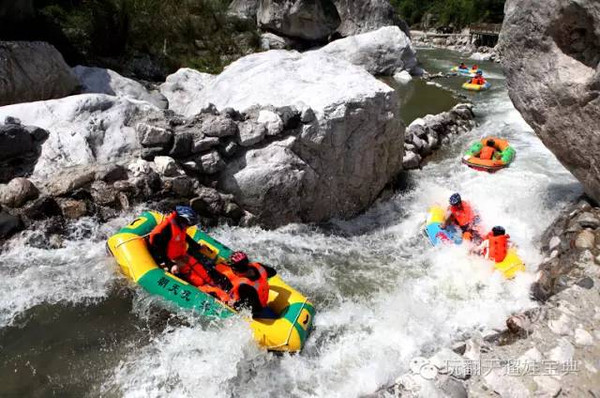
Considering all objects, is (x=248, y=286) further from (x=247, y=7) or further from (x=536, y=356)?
(x=247, y=7)

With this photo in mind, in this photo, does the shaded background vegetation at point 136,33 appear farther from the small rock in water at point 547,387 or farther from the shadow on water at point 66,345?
the small rock in water at point 547,387

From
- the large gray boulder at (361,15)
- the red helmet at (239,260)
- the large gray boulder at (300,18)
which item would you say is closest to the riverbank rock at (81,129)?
the red helmet at (239,260)

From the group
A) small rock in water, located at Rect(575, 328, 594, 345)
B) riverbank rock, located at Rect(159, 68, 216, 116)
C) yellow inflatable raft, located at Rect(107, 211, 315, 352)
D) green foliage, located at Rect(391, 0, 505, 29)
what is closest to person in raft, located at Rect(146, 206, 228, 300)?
yellow inflatable raft, located at Rect(107, 211, 315, 352)

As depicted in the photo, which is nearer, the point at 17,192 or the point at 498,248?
the point at 17,192

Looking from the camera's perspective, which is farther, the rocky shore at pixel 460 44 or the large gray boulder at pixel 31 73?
the rocky shore at pixel 460 44

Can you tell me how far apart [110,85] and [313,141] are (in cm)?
546

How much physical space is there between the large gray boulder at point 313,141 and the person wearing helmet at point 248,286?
2311mm

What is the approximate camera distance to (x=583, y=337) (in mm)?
4430

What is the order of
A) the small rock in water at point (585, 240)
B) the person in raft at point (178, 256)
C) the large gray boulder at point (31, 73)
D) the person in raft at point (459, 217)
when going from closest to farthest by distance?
1. the person in raft at point (178, 256)
2. the small rock in water at point (585, 240)
3. the person in raft at point (459, 217)
4. the large gray boulder at point (31, 73)

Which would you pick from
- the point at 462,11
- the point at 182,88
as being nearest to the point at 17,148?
the point at 182,88

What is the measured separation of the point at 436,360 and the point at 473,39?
133ft

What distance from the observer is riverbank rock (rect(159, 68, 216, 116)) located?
36.0ft

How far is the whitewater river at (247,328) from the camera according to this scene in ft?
15.1

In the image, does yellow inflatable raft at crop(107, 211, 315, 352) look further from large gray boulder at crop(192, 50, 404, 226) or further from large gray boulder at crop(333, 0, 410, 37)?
large gray boulder at crop(333, 0, 410, 37)
